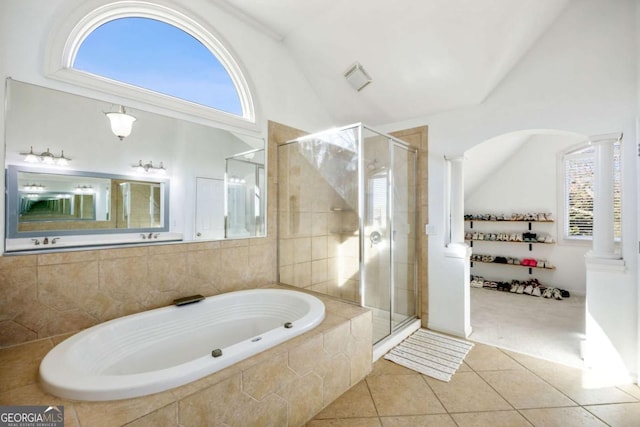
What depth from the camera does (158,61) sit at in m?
2.02

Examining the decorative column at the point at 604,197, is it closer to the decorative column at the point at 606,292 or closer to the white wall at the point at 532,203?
the decorative column at the point at 606,292

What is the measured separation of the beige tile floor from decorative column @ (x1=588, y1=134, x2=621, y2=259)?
964 millimetres

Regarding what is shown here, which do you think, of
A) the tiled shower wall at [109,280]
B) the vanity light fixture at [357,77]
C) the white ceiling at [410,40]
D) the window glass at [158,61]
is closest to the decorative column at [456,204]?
the white ceiling at [410,40]

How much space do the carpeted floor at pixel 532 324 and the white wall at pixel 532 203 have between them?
17.2 inches

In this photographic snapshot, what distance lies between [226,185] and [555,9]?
305cm

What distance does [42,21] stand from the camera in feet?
4.93

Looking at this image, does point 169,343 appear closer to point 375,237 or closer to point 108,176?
point 108,176

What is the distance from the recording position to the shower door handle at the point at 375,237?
8.68 ft

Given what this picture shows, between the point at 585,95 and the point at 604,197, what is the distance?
2.71 feet

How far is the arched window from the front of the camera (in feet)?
5.53

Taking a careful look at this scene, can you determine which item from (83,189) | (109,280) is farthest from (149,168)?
(109,280)

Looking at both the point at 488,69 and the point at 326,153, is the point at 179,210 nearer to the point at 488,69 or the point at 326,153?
the point at 326,153

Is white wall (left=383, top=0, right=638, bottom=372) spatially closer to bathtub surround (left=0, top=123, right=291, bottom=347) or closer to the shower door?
the shower door

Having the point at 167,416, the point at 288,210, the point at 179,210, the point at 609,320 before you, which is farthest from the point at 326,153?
the point at 609,320
